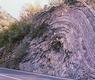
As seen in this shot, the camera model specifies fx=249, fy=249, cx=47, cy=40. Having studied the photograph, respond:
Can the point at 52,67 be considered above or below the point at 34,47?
below

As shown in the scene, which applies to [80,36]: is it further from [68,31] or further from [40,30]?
[40,30]

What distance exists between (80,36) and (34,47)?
14.0 feet

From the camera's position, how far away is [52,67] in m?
17.7

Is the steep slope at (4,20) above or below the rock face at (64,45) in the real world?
above

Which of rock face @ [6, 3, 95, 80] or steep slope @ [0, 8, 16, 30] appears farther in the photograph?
steep slope @ [0, 8, 16, 30]

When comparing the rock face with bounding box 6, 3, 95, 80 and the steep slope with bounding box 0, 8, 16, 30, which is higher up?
the steep slope with bounding box 0, 8, 16, 30

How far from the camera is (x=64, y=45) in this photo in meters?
18.9

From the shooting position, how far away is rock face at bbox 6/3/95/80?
55.7ft

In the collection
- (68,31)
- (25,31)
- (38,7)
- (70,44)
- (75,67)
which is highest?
(38,7)

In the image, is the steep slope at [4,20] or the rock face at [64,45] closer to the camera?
the rock face at [64,45]

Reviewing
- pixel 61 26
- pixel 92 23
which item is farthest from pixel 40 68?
pixel 92 23

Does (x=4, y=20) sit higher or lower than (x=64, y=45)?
higher

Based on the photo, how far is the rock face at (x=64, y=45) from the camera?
1698cm

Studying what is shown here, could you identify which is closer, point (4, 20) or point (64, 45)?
point (64, 45)
